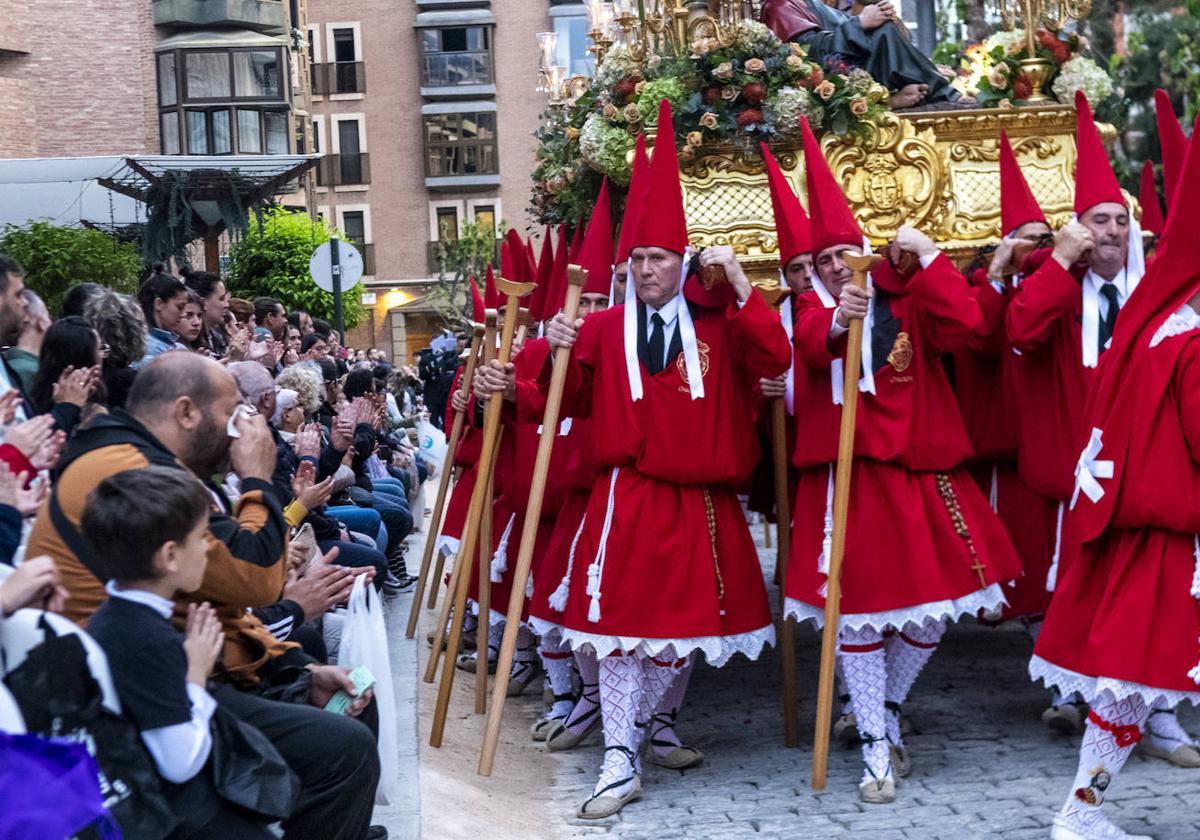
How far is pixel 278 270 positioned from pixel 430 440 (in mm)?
7553

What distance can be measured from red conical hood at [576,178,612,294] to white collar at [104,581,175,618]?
4.11 metres

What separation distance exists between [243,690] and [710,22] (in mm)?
4793

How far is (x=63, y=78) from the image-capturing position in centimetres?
2802

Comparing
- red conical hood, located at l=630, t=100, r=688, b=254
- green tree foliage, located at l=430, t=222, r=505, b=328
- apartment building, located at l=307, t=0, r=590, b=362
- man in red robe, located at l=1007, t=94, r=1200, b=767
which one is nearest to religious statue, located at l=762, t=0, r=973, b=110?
man in red robe, located at l=1007, t=94, r=1200, b=767

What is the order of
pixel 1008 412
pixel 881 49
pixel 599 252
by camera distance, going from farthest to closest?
pixel 881 49, pixel 599 252, pixel 1008 412

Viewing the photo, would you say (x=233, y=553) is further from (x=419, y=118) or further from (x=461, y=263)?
(x=419, y=118)

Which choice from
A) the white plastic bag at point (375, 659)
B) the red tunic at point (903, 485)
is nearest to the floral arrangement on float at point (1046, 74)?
the red tunic at point (903, 485)

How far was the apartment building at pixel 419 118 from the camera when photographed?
45.0 meters

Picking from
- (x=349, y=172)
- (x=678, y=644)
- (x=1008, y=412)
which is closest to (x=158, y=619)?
(x=678, y=644)

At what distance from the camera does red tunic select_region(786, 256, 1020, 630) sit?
584 centimetres

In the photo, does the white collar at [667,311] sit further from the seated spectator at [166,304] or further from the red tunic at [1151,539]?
the seated spectator at [166,304]

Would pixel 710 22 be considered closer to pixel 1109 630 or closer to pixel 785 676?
pixel 785 676

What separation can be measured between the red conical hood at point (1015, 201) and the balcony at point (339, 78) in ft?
132

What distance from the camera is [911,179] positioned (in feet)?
26.2
